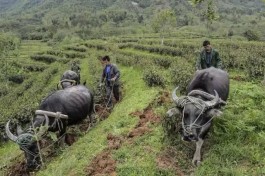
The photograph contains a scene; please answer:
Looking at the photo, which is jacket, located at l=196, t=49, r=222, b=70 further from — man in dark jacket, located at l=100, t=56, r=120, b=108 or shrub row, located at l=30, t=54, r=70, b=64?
shrub row, located at l=30, t=54, r=70, b=64

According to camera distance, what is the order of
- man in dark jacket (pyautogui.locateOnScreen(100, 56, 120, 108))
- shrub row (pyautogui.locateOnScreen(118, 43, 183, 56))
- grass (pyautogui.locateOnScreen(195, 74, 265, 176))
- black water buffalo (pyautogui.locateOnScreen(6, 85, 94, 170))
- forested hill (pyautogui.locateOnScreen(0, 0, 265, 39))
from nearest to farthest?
grass (pyautogui.locateOnScreen(195, 74, 265, 176)) → black water buffalo (pyautogui.locateOnScreen(6, 85, 94, 170)) → man in dark jacket (pyautogui.locateOnScreen(100, 56, 120, 108)) → shrub row (pyautogui.locateOnScreen(118, 43, 183, 56)) → forested hill (pyautogui.locateOnScreen(0, 0, 265, 39))

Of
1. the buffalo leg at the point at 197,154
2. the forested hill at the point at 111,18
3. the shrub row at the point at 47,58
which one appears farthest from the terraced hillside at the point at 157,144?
the forested hill at the point at 111,18

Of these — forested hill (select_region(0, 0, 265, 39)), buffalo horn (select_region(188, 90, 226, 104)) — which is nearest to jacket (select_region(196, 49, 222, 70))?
buffalo horn (select_region(188, 90, 226, 104))

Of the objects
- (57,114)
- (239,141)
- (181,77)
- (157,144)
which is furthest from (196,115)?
(181,77)

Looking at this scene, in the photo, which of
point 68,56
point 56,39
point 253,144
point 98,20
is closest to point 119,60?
point 68,56

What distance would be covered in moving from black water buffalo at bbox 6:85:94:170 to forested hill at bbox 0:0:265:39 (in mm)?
66566

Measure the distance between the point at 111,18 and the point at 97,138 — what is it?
11505 centimetres

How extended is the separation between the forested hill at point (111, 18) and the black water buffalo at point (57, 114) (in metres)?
66.6

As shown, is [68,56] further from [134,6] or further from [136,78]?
[134,6]

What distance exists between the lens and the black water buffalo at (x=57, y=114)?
410 inches

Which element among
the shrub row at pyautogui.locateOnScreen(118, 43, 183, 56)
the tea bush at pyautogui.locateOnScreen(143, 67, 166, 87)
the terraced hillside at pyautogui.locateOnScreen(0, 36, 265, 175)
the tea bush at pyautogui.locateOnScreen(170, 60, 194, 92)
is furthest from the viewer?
the shrub row at pyautogui.locateOnScreen(118, 43, 183, 56)

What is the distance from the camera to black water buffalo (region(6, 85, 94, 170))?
1042 cm

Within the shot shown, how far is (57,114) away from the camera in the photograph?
448 inches

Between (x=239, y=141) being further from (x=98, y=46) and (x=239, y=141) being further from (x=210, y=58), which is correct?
(x=98, y=46)
